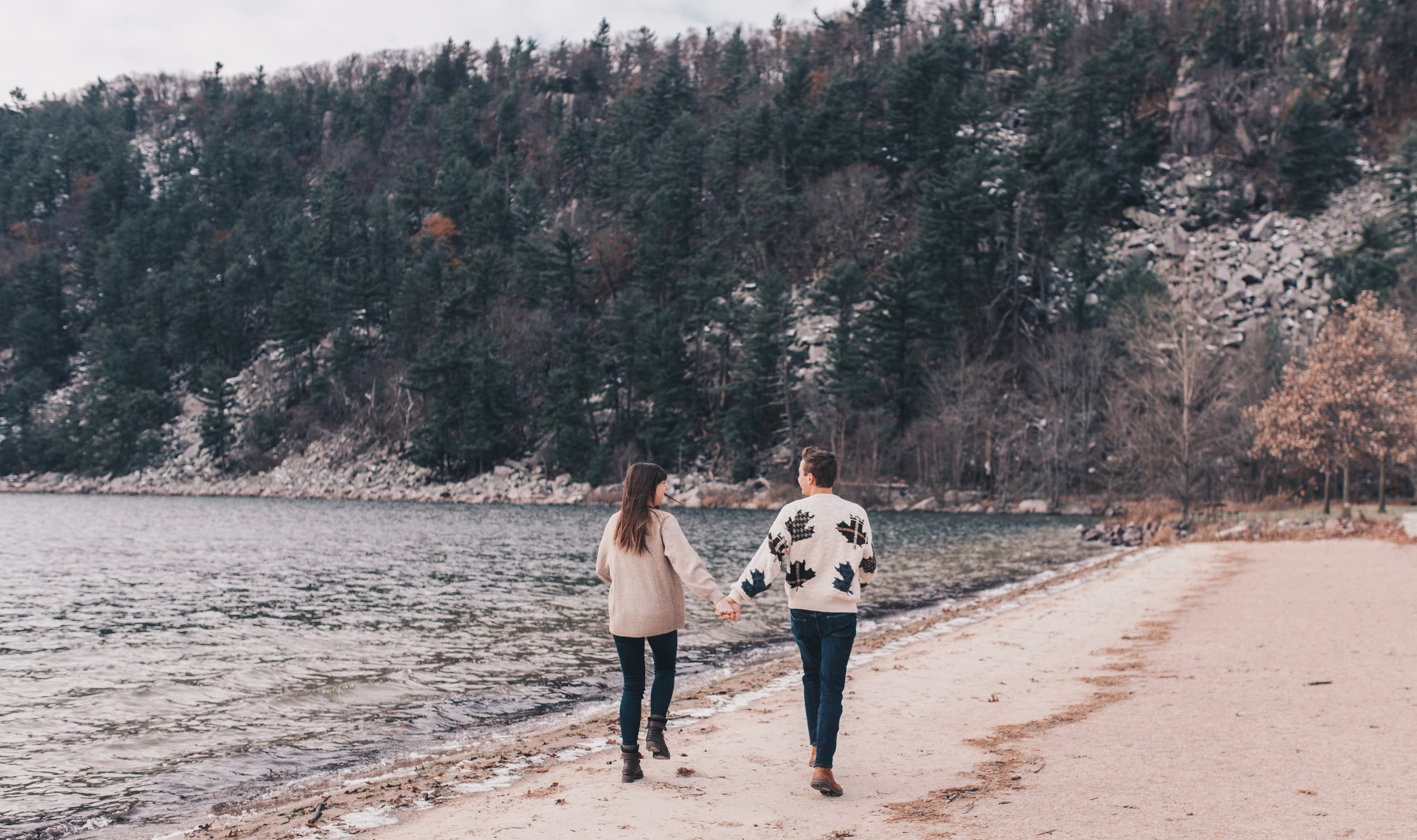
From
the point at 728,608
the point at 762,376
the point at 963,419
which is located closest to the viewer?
the point at 728,608

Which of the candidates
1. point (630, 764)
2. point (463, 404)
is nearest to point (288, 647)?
point (630, 764)

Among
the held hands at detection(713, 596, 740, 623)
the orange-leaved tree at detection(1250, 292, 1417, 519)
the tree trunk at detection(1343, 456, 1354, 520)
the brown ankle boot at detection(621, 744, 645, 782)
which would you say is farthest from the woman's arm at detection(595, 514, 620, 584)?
the orange-leaved tree at detection(1250, 292, 1417, 519)

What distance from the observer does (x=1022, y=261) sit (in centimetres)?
7206

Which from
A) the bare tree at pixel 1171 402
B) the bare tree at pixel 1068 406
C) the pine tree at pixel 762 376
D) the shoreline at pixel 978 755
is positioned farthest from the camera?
the pine tree at pixel 762 376

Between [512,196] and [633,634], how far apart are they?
3789 inches

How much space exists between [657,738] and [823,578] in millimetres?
2084

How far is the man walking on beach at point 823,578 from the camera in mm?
5730

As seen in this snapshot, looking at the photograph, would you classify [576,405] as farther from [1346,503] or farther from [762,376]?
[1346,503]

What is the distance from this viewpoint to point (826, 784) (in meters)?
5.75

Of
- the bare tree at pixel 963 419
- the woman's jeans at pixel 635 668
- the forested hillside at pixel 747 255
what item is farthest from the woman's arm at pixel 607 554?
the bare tree at pixel 963 419

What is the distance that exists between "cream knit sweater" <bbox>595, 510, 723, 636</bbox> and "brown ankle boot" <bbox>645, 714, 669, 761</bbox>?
94 centimetres

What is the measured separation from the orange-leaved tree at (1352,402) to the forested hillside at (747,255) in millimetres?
6935

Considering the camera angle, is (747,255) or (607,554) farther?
(747,255)

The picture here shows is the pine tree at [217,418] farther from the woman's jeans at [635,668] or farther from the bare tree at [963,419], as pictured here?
the woman's jeans at [635,668]
